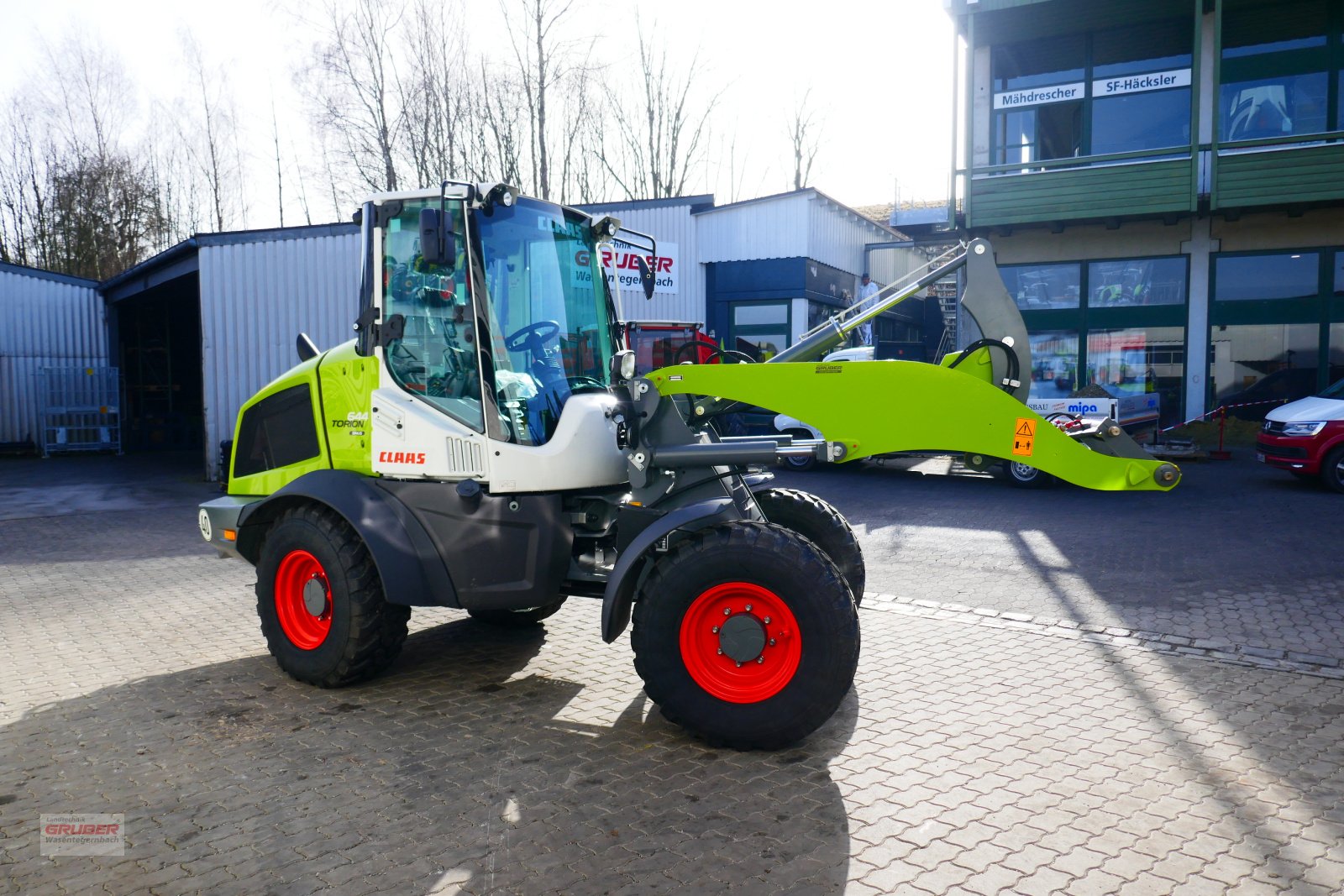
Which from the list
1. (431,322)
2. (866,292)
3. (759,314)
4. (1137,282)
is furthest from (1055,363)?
(431,322)

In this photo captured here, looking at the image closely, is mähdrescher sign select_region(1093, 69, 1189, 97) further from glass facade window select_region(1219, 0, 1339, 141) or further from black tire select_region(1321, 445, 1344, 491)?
black tire select_region(1321, 445, 1344, 491)

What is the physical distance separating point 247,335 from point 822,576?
49.6 feet

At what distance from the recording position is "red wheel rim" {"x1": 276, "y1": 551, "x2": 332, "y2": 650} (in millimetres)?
5422

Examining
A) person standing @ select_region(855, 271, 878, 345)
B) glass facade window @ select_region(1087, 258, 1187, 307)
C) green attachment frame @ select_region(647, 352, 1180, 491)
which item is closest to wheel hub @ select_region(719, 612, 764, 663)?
green attachment frame @ select_region(647, 352, 1180, 491)

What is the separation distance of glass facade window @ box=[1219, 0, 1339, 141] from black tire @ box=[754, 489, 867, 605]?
16.9m

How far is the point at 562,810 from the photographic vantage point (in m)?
3.91

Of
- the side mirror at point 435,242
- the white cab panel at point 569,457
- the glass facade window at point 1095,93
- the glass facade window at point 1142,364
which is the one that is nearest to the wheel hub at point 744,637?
the white cab panel at point 569,457

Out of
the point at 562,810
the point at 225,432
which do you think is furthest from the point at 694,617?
the point at 225,432

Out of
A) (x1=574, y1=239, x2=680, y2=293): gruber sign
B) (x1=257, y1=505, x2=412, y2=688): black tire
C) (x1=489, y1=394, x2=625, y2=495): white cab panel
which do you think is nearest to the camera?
(x1=489, y1=394, x2=625, y2=495): white cab panel

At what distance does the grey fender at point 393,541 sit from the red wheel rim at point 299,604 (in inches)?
15.7

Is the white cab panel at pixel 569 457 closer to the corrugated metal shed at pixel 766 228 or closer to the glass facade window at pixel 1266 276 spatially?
the corrugated metal shed at pixel 766 228

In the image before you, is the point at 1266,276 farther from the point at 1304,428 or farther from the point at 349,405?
the point at 349,405

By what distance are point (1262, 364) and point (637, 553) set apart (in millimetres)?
18107

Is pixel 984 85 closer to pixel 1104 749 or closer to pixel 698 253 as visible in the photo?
pixel 698 253
